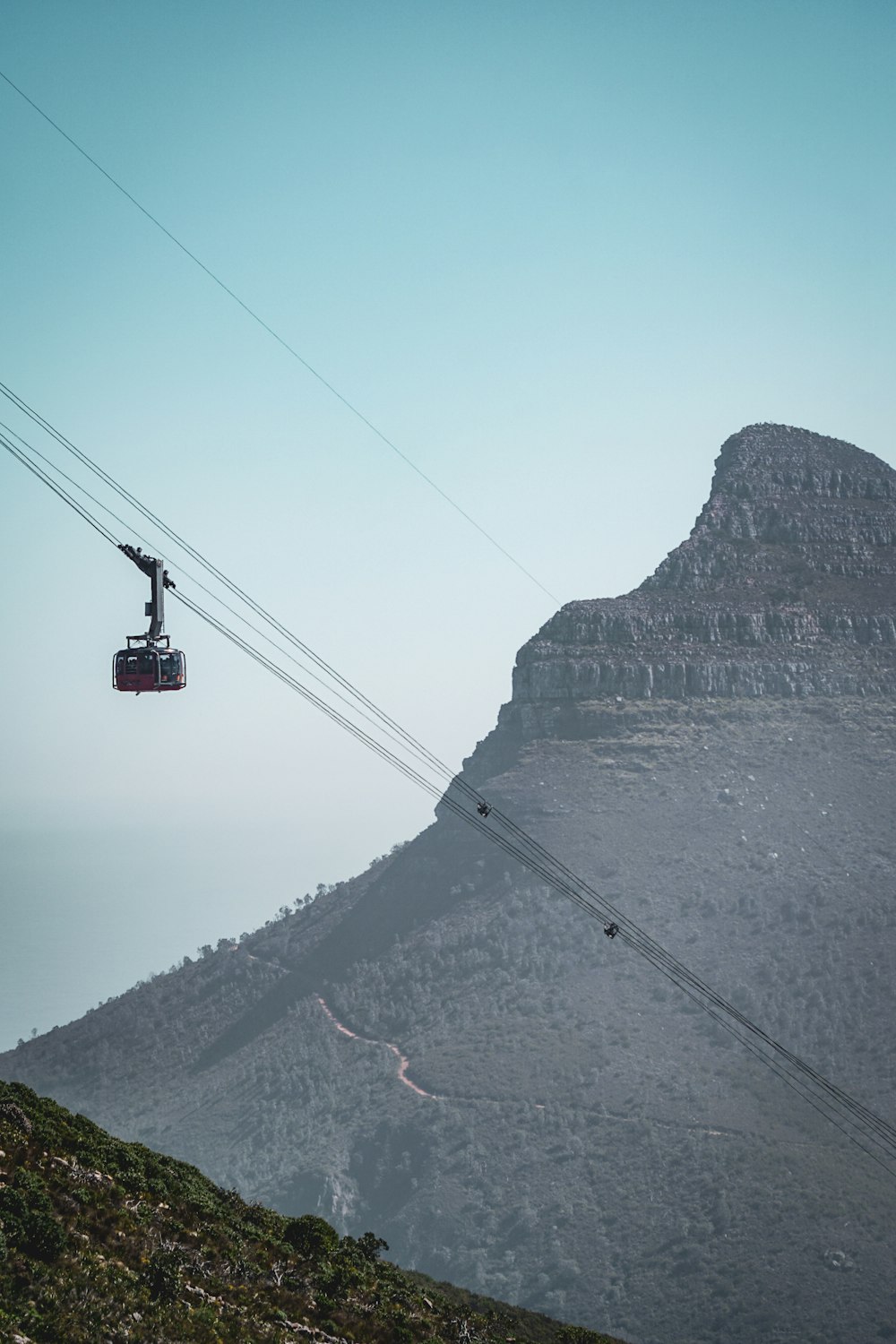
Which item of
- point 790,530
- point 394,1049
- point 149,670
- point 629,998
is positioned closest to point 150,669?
point 149,670

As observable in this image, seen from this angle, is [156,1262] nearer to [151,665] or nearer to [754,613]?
[151,665]

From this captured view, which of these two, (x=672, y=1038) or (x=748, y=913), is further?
(x=748, y=913)

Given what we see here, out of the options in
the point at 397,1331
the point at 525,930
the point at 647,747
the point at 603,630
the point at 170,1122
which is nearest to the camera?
the point at 397,1331

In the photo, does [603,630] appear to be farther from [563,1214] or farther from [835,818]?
[563,1214]

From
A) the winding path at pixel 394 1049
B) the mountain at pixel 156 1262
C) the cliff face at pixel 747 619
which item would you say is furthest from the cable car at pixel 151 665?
the cliff face at pixel 747 619

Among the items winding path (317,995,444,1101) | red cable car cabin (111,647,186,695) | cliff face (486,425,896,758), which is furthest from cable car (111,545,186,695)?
cliff face (486,425,896,758)

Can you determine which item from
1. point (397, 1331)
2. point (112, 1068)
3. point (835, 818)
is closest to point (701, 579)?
point (835, 818)

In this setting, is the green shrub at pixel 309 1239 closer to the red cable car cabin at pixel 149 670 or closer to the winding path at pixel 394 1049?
the red cable car cabin at pixel 149 670
